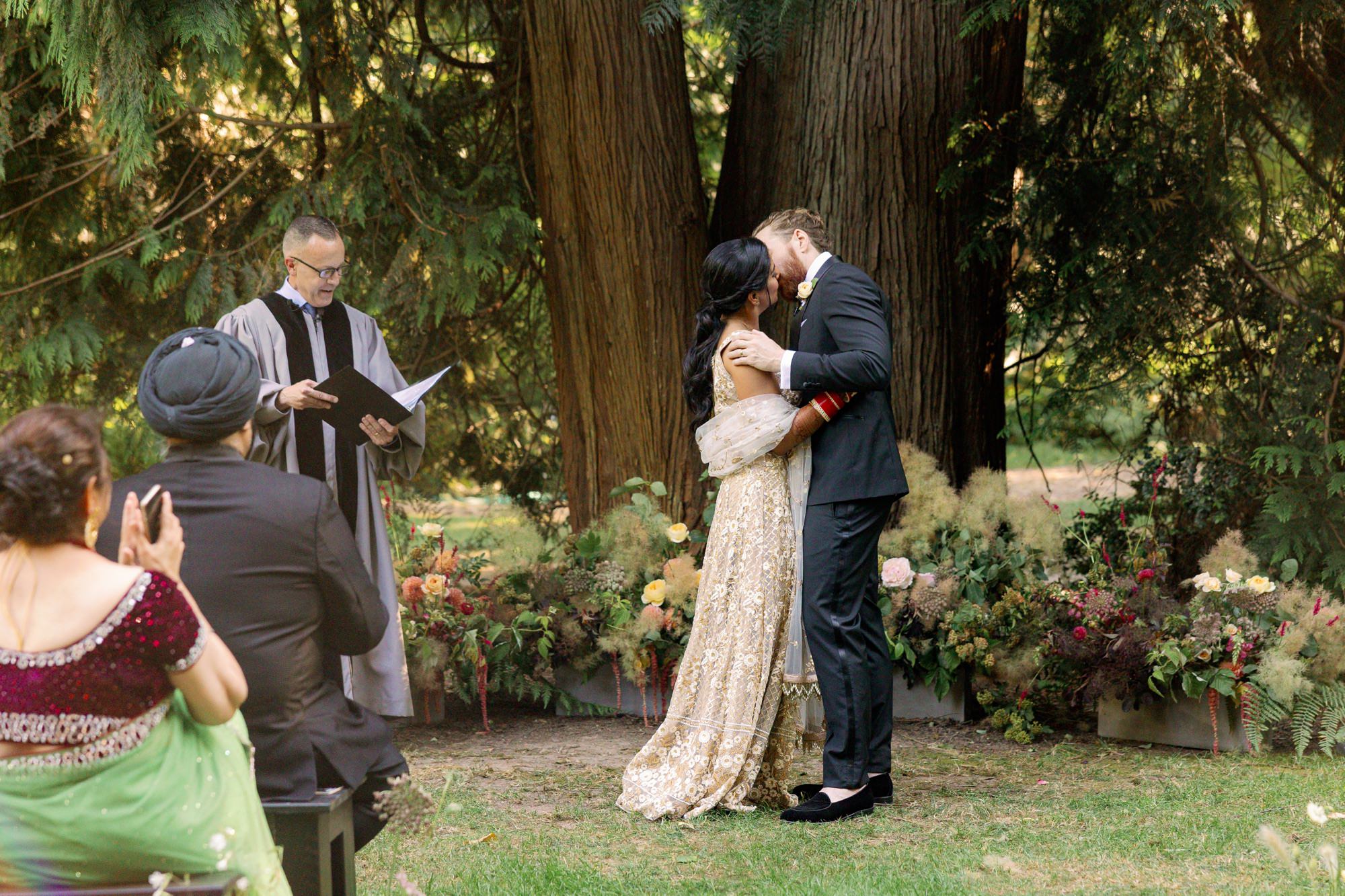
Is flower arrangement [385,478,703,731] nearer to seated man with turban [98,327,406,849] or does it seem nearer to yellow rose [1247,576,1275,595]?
yellow rose [1247,576,1275,595]

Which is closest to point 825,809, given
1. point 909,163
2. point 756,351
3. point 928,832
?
point 928,832

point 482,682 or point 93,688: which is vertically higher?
point 93,688

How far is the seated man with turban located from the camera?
2.58 metres

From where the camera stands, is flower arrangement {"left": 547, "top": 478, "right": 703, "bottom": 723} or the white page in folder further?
flower arrangement {"left": 547, "top": 478, "right": 703, "bottom": 723}

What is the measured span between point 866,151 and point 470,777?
138 inches

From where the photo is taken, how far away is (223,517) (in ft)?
8.46

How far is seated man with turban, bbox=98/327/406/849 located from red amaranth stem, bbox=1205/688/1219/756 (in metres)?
3.72

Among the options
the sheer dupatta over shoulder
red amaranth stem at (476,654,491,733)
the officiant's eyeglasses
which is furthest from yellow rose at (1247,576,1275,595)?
the officiant's eyeglasses

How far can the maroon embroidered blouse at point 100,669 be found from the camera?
2.17 metres

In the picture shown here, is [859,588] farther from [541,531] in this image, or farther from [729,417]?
[541,531]

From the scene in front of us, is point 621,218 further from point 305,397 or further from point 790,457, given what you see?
point 305,397

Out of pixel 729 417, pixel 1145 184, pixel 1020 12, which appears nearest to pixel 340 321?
pixel 729 417

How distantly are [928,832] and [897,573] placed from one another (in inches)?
62.6

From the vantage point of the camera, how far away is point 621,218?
644cm
